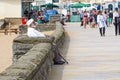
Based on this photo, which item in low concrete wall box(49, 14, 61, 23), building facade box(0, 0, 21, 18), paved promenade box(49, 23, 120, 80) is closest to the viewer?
paved promenade box(49, 23, 120, 80)

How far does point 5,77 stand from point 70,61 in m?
7.87

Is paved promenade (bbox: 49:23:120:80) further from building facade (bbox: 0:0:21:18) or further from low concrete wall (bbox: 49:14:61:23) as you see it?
building facade (bbox: 0:0:21:18)

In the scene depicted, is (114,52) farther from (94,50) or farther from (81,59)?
(81,59)

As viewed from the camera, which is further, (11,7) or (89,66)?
(11,7)

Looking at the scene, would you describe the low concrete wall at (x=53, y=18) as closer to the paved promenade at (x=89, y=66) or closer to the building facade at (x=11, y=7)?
the building facade at (x=11, y=7)

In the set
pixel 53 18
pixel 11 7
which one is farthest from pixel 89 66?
pixel 11 7

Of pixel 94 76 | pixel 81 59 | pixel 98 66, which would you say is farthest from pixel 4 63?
pixel 94 76

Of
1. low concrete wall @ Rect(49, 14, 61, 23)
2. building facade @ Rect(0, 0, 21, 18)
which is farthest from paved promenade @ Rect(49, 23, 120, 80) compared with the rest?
building facade @ Rect(0, 0, 21, 18)

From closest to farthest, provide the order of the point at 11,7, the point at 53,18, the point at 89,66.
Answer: the point at 89,66, the point at 53,18, the point at 11,7

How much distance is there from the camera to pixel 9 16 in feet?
157

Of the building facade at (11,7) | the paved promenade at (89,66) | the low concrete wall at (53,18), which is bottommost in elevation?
the low concrete wall at (53,18)

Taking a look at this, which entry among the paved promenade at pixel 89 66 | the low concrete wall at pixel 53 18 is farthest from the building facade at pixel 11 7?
the paved promenade at pixel 89 66

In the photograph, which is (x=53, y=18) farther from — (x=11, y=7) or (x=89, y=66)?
(x=89, y=66)

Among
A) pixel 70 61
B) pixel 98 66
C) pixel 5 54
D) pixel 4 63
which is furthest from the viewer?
pixel 5 54
